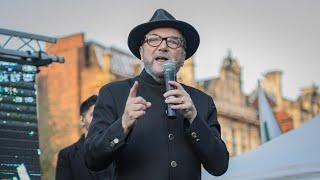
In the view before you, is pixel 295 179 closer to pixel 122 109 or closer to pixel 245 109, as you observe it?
pixel 122 109

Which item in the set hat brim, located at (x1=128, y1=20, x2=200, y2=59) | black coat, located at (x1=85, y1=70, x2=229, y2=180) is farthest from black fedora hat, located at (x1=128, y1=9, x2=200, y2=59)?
black coat, located at (x1=85, y1=70, x2=229, y2=180)

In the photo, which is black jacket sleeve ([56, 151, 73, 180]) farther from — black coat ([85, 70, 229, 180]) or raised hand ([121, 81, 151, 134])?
raised hand ([121, 81, 151, 134])

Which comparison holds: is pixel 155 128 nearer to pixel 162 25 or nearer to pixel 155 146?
pixel 155 146

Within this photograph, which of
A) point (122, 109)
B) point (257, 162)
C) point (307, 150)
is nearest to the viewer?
point (122, 109)

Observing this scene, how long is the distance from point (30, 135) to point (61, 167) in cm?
46

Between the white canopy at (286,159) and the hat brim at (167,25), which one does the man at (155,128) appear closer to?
the hat brim at (167,25)

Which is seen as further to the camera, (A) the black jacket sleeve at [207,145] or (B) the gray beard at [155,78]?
(B) the gray beard at [155,78]

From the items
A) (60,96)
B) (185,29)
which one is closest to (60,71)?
(60,96)

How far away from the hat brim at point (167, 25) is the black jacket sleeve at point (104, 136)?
323 mm

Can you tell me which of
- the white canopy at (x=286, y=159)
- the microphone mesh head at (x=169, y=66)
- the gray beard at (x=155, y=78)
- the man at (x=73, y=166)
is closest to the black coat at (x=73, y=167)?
the man at (x=73, y=166)

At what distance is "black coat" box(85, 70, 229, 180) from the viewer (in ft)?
9.12

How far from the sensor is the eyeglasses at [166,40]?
2967 millimetres

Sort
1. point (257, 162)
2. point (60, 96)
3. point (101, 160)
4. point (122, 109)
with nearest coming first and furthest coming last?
point (101, 160), point (122, 109), point (257, 162), point (60, 96)

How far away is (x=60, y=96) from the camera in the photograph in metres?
30.1
